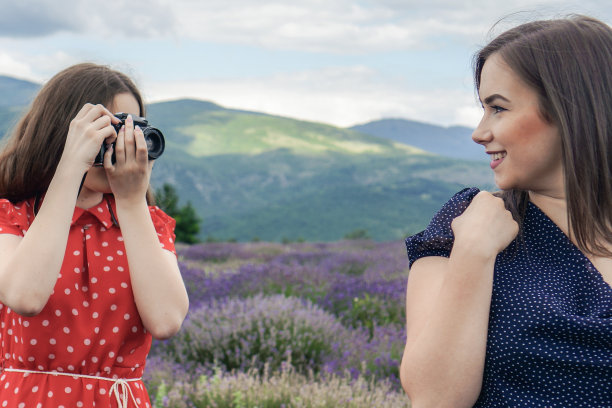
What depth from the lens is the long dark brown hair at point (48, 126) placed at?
2018mm

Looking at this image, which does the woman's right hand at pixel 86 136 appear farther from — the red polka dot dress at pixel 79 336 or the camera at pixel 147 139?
Result: the red polka dot dress at pixel 79 336

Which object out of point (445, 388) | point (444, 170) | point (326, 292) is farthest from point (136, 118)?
point (444, 170)

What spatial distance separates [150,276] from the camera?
6.37 feet

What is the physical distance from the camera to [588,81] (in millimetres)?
1726

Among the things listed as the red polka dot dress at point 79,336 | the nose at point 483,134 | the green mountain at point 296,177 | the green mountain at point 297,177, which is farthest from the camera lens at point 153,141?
the green mountain at point 297,177

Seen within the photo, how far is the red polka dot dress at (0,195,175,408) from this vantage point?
1916mm

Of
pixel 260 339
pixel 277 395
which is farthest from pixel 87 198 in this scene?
pixel 260 339

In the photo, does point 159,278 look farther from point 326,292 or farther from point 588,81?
point 326,292

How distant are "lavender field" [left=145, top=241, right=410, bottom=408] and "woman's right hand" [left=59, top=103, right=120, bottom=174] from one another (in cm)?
191

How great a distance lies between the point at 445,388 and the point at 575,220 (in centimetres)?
56

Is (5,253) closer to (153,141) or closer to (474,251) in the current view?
(153,141)

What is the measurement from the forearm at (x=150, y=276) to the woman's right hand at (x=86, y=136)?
0.58 feet

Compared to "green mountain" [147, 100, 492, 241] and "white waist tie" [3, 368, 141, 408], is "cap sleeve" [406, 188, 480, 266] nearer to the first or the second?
"white waist tie" [3, 368, 141, 408]

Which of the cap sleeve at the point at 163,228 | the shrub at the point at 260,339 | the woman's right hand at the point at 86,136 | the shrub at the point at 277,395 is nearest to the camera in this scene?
the woman's right hand at the point at 86,136
